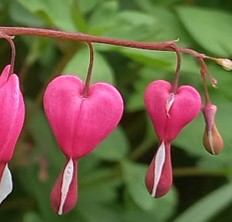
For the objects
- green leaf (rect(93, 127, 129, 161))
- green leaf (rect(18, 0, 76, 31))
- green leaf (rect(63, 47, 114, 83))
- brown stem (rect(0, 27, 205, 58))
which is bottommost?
green leaf (rect(93, 127, 129, 161))

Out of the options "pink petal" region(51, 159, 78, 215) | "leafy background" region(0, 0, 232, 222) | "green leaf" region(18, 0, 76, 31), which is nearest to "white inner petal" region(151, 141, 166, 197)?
"pink petal" region(51, 159, 78, 215)

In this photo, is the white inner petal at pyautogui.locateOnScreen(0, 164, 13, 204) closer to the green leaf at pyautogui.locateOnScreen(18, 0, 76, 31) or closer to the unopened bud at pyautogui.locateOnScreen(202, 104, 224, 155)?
the unopened bud at pyautogui.locateOnScreen(202, 104, 224, 155)

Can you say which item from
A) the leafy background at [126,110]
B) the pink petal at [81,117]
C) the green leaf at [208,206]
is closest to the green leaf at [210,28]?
the leafy background at [126,110]

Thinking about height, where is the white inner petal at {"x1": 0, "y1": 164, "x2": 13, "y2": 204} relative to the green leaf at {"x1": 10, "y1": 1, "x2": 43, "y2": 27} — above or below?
above

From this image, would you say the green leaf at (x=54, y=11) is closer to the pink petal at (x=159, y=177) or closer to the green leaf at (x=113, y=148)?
the green leaf at (x=113, y=148)

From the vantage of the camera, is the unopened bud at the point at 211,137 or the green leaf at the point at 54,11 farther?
the green leaf at the point at 54,11

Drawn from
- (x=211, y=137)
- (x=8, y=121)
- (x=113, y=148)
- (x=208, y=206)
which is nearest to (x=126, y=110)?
(x=113, y=148)
